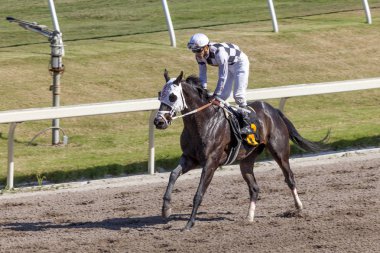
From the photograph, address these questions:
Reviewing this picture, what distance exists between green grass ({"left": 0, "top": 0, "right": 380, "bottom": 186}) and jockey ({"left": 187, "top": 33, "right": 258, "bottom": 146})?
2.68 metres

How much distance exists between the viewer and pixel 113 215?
9.77 metres

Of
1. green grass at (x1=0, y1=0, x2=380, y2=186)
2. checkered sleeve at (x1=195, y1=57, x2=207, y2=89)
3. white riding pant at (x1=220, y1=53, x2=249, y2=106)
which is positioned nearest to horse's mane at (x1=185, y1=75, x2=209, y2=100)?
checkered sleeve at (x1=195, y1=57, x2=207, y2=89)

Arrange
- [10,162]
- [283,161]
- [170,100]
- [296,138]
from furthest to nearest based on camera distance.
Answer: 1. [10,162]
2. [296,138]
3. [283,161]
4. [170,100]

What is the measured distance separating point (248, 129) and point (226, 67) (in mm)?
660

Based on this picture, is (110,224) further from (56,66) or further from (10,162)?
(56,66)

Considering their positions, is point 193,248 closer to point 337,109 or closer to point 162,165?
point 162,165

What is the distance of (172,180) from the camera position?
923cm

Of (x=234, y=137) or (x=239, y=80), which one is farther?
(x=239, y=80)

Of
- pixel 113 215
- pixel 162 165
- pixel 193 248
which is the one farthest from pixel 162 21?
pixel 193 248

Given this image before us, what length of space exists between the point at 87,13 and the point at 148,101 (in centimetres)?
749

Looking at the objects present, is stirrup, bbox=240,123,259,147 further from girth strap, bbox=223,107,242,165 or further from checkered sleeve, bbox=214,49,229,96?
checkered sleeve, bbox=214,49,229,96

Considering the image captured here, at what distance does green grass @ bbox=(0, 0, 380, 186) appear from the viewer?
12602mm

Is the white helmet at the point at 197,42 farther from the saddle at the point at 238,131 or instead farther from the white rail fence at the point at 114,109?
the white rail fence at the point at 114,109

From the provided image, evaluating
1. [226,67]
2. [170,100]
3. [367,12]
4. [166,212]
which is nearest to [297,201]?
[166,212]
